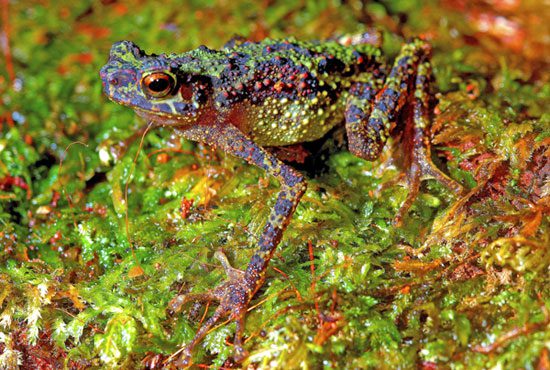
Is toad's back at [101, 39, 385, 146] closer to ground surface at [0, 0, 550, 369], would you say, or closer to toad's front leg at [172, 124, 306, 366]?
toad's front leg at [172, 124, 306, 366]

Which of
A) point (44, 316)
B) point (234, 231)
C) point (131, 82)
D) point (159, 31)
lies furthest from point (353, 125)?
point (159, 31)

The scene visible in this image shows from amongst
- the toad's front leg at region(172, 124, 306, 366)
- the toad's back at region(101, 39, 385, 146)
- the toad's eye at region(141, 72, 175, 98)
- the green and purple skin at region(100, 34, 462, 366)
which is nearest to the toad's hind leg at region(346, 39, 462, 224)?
the green and purple skin at region(100, 34, 462, 366)

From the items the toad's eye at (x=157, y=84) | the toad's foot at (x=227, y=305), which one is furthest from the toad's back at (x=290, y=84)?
the toad's foot at (x=227, y=305)

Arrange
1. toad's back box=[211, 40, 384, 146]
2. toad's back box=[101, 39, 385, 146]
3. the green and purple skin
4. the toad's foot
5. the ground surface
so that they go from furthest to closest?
1. toad's back box=[211, 40, 384, 146]
2. toad's back box=[101, 39, 385, 146]
3. the green and purple skin
4. the toad's foot
5. the ground surface

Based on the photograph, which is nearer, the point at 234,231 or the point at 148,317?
the point at 148,317

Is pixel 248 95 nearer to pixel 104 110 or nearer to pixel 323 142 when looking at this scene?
pixel 323 142

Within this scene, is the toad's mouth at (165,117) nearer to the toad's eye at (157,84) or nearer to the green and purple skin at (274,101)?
the green and purple skin at (274,101)

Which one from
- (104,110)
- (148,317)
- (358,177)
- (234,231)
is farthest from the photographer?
(104,110)
